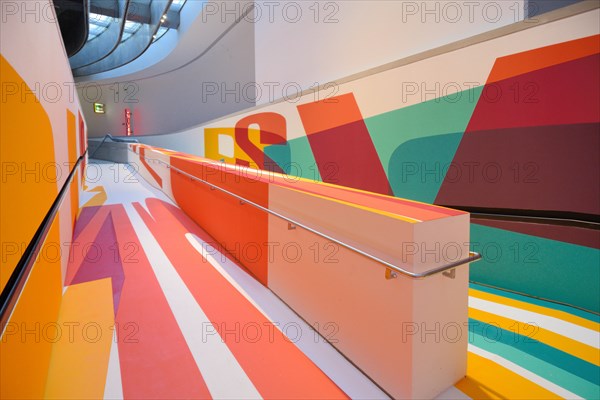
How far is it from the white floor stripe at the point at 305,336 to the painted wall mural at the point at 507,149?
1.76 metres

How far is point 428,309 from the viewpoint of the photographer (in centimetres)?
150

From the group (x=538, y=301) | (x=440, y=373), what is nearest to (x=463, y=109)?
(x=538, y=301)

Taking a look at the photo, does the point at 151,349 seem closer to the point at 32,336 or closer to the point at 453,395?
the point at 32,336

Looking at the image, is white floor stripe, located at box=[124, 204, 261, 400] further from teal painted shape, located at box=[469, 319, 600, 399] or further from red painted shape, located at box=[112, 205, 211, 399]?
teal painted shape, located at box=[469, 319, 600, 399]

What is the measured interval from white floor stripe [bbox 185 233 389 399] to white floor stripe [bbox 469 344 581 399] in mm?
795

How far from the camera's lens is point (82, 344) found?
→ 74.2 inches

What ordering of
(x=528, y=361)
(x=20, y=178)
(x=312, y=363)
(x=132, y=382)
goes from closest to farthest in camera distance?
(x=20, y=178) < (x=132, y=382) < (x=312, y=363) < (x=528, y=361)

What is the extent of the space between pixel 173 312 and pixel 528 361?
85.0 inches

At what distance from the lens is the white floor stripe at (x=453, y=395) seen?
158cm

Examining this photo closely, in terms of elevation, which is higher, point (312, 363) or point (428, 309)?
point (428, 309)

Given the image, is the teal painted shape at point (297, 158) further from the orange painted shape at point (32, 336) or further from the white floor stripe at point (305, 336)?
the orange painted shape at point (32, 336)

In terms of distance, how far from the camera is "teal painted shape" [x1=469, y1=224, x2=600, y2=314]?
238 centimetres

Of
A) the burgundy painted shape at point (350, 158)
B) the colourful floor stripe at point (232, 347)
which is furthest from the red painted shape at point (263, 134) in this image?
the colourful floor stripe at point (232, 347)

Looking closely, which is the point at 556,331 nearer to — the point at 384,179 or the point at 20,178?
the point at 384,179
